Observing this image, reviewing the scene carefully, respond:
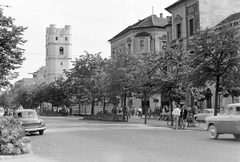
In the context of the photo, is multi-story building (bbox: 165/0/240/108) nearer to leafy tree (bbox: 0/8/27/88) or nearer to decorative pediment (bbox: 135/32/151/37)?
decorative pediment (bbox: 135/32/151/37)

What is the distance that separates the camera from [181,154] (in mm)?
12211

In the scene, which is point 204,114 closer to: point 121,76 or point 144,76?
point 144,76

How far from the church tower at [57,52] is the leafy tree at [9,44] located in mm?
109104

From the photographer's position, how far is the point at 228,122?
56.1 feet

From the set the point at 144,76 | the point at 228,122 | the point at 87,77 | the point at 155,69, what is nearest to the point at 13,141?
the point at 228,122

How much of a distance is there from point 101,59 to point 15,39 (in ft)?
94.2

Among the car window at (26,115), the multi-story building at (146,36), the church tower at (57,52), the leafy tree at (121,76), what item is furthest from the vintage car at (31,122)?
the church tower at (57,52)

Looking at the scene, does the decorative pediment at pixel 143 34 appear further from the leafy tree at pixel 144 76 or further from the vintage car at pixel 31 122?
the vintage car at pixel 31 122

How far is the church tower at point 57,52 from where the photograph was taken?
132 metres

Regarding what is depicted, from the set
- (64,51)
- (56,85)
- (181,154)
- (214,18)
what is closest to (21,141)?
(181,154)

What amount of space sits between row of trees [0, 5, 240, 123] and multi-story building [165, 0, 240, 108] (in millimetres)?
10597

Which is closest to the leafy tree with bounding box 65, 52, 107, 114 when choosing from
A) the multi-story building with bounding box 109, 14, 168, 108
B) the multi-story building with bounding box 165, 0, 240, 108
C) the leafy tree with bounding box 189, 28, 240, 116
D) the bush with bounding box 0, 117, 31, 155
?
the multi-story building with bounding box 165, 0, 240, 108

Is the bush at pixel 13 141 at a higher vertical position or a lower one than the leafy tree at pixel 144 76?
lower

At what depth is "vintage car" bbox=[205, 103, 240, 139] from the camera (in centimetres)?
Answer: 1677
